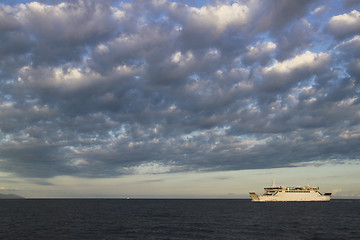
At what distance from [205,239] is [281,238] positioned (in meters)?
15.4

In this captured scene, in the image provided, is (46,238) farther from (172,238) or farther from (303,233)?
(303,233)

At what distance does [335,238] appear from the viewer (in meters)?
59.4

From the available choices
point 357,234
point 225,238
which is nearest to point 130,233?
point 225,238

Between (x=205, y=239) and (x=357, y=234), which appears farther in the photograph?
(x=357, y=234)

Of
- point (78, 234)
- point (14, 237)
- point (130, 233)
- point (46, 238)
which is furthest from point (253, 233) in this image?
point (14, 237)

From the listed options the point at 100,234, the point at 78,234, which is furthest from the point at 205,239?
the point at 78,234

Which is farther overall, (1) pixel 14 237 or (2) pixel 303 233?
(2) pixel 303 233

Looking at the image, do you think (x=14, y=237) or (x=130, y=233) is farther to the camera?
(x=130, y=233)

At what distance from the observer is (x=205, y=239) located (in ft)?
189

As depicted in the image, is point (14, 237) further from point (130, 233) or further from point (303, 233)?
point (303, 233)

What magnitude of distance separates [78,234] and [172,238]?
833 inches

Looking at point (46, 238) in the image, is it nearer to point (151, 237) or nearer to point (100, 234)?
point (100, 234)

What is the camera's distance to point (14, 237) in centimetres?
5881

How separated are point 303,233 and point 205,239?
2385cm
